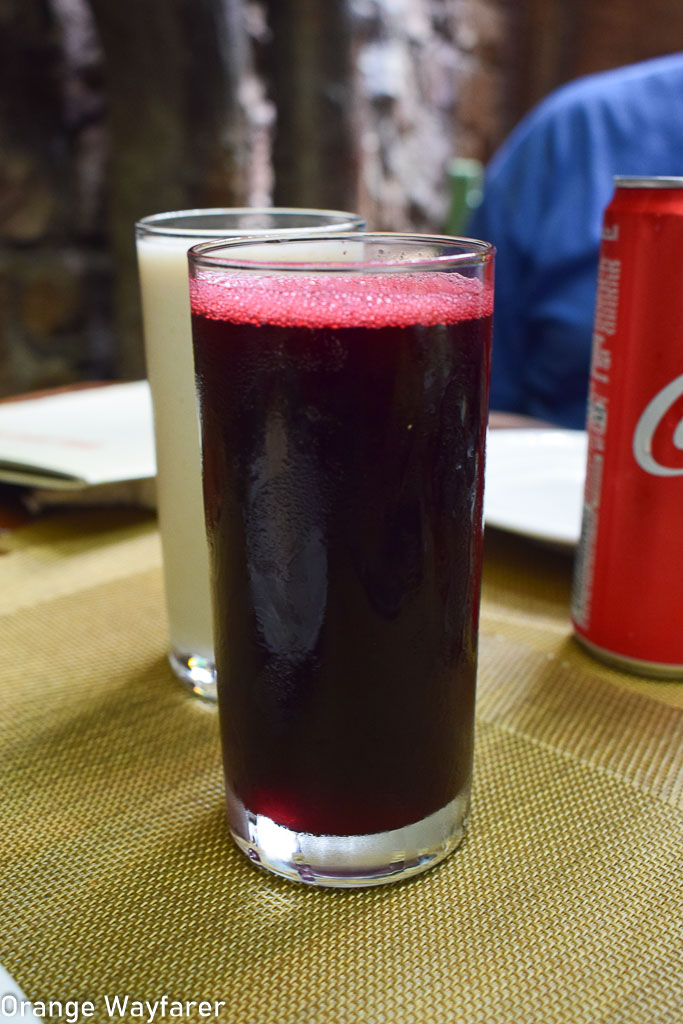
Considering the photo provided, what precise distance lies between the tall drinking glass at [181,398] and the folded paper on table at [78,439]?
0.30 feet

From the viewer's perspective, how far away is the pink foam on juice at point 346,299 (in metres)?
0.34

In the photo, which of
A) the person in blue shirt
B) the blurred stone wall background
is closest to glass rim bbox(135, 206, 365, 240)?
the person in blue shirt

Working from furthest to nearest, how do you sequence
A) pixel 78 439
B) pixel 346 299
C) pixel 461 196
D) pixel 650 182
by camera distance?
pixel 461 196 < pixel 78 439 < pixel 650 182 < pixel 346 299

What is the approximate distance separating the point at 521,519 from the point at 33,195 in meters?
1.33

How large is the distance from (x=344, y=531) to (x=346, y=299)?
9cm

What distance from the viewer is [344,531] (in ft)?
1.17

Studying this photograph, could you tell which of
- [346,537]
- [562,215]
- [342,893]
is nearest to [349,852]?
[342,893]

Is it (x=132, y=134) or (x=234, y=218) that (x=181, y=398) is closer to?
(x=234, y=218)

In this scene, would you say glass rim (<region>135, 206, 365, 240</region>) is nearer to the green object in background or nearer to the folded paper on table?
the folded paper on table

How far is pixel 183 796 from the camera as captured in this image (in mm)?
460

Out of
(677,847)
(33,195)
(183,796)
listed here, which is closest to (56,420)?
(183,796)

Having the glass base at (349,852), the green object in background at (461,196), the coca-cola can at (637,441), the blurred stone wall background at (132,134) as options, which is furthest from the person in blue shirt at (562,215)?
the glass base at (349,852)

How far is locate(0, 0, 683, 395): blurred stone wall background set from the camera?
5.08ft

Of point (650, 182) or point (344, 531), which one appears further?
point (650, 182)
